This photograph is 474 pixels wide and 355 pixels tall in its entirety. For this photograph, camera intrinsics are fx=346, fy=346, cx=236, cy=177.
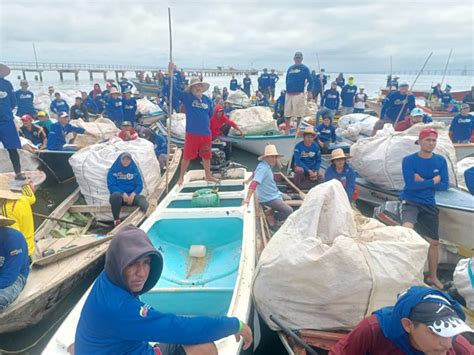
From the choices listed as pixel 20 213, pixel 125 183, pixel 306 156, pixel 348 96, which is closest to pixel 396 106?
pixel 348 96

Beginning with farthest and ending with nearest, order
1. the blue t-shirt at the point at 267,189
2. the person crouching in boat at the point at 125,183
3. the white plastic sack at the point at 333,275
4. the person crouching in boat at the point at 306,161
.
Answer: the person crouching in boat at the point at 306,161 → the person crouching in boat at the point at 125,183 → the blue t-shirt at the point at 267,189 → the white plastic sack at the point at 333,275

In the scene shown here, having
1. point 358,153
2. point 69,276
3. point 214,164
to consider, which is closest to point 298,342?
point 69,276

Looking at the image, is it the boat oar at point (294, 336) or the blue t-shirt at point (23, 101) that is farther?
the blue t-shirt at point (23, 101)

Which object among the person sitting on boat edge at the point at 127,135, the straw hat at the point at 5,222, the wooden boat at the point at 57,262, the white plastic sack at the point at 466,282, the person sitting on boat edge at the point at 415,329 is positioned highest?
the person sitting on boat edge at the point at 415,329

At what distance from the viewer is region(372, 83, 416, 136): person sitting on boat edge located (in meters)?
9.36

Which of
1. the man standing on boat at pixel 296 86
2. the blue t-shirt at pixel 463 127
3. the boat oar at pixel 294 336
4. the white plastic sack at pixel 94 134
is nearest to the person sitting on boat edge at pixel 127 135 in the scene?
the white plastic sack at pixel 94 134

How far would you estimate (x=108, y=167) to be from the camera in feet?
19.9

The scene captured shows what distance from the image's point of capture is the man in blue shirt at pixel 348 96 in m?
13.6

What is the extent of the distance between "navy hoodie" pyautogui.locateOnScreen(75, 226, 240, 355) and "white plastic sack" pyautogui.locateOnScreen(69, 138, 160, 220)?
4347 millimetres

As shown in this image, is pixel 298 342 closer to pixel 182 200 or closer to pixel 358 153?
pixel 182 200

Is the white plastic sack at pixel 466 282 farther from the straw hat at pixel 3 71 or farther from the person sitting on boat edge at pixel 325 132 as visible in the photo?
the straw hat at pixel 3 71

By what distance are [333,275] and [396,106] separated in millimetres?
8371

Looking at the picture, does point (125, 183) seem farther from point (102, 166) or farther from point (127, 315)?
point (127, 315)

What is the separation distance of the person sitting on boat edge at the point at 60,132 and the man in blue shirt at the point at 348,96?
32.2ft
